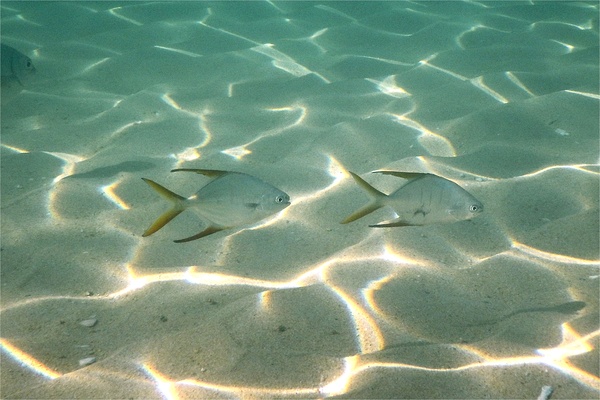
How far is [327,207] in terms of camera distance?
12.7 ft

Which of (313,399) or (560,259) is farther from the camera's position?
(560,259)

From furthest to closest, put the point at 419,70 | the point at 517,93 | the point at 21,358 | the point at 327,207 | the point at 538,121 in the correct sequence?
the point at 419,70 → the point at 517,93 → the point at 538,121 → the point at 327,207 → the point at 21,358

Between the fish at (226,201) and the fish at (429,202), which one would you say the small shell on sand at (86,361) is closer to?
the fish at (226,201)

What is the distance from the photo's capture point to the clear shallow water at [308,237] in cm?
222

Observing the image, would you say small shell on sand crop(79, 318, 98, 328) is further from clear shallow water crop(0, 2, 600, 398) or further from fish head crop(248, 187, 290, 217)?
fish head crop(248, 187, 290, 217)

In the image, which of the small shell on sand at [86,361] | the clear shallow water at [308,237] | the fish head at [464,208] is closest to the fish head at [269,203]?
the clear shallow water at [308,237]

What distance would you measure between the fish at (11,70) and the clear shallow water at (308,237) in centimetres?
60

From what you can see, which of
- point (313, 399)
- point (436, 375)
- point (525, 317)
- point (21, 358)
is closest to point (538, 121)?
point (525, 317)

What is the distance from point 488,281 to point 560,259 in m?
0.57

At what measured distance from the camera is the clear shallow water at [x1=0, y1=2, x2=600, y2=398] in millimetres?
2219

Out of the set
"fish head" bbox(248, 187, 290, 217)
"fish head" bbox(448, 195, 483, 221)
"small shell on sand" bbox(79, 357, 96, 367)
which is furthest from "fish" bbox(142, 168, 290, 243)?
"fish head" bbox(448, 195, 483, 221)

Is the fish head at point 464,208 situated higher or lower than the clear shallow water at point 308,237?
higher

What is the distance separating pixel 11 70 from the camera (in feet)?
16.4

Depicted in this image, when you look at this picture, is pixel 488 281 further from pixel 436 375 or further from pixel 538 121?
pixel 538 121
